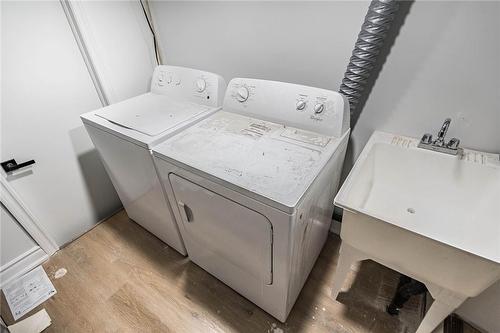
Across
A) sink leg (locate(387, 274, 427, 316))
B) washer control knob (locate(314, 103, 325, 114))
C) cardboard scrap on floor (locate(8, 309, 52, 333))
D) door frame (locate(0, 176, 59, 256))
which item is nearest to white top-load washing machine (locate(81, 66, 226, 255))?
door frame (locate(0, 176, 59, 256))

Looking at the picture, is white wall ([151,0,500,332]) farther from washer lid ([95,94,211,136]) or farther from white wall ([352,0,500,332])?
washer lid ([95,94,211,136])

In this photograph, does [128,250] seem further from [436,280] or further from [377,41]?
[377,41]

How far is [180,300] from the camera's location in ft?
4.86

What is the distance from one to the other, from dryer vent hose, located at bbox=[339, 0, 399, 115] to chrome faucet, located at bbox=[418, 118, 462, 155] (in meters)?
0.37

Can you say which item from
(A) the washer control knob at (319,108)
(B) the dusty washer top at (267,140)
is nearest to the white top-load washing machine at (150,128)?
(B) the dusty washer top at (267,140)

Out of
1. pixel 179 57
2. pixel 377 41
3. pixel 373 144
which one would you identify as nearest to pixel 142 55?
pixel 179 57

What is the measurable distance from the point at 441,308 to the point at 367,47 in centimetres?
114

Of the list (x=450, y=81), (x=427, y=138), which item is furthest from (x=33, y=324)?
Result: (x=450, y=81)

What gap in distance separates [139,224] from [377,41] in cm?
203

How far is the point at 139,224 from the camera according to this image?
198 centimetres

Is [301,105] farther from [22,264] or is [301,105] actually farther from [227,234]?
[22,264]

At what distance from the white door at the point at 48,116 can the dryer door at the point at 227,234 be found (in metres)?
1.01

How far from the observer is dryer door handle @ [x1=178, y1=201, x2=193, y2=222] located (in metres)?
1.22

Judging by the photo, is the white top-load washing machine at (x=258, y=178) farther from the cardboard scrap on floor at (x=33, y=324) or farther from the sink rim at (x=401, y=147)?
the cardboard scrap on floor at (x=33, y=324)
